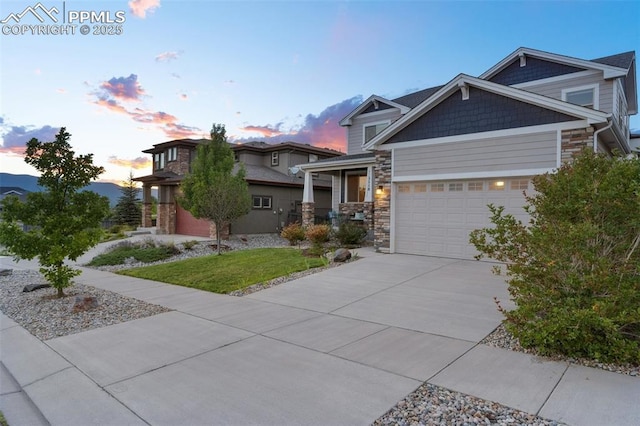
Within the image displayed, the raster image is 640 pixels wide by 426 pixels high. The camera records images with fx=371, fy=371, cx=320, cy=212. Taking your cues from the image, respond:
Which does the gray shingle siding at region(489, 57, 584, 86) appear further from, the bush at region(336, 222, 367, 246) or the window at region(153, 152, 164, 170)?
the window at region(153, 152, 164, 170)

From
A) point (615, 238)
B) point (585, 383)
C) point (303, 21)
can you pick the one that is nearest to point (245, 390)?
point (585, 383)

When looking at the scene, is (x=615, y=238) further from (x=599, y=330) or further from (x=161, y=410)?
(x=161, y=410)

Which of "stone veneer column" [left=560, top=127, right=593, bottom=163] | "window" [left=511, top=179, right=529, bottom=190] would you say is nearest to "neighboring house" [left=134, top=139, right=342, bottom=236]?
"window" [left=511, top=179, right=529, bottom=190]

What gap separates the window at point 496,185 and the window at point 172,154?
19884 mm

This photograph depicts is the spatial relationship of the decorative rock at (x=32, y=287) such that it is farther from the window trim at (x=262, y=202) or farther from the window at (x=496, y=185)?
the window trim at (x=262, y=202)

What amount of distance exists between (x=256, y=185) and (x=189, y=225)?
4.79m

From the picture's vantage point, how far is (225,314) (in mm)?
6191

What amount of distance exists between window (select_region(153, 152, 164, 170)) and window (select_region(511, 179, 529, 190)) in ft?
73.0

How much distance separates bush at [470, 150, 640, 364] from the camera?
12.9 ft

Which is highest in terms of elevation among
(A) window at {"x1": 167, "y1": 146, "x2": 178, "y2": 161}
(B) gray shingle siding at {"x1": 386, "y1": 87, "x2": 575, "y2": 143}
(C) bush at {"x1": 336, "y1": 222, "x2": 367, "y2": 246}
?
(A) window at {"x1": 167, "y1": 146, "x2": 178, "y2": 161}

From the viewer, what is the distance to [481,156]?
10344 millimetres

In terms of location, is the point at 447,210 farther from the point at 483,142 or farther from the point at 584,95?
the point at 584,95

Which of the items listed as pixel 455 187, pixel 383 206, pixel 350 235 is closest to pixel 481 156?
pixel 455 187

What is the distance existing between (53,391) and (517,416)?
4248 mm
